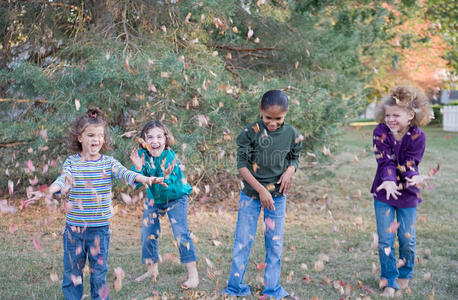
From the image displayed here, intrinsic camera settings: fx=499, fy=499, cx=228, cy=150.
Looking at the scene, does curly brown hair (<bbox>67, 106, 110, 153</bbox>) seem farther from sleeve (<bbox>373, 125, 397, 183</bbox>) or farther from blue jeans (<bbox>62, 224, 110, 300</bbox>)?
sleeve (<bbox>373, 125, 397, 183</bbox>)

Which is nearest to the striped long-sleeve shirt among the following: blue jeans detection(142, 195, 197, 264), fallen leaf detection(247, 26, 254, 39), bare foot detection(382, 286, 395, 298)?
blue jeans detection(142, 195, 197, 264)

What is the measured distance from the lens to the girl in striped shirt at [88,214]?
3.17m

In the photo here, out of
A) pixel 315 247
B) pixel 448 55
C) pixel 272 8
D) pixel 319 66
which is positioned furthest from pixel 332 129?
pixel 448 55

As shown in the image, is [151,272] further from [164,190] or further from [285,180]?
[285,180]

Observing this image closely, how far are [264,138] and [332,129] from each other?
4069 mm

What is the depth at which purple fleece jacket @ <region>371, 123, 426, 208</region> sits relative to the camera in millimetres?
3639

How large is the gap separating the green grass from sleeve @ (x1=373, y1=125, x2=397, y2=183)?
947mm

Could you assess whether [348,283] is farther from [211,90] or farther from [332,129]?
[332,129]

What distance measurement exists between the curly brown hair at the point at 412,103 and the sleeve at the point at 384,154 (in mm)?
168

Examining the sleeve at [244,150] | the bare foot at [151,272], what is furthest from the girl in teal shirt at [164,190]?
the sleeve at [244,150]

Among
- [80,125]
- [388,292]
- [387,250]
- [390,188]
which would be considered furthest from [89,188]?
[388,292]

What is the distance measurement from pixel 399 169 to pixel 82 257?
2332 millimetres

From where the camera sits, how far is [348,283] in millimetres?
4020

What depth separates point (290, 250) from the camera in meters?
5.09
